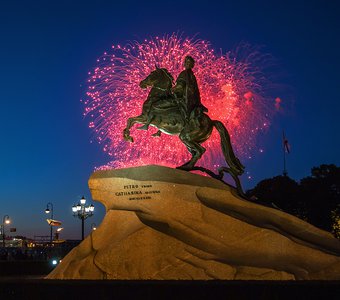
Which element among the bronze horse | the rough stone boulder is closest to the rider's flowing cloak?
the bronze horse

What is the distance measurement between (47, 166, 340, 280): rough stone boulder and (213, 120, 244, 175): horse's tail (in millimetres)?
1572

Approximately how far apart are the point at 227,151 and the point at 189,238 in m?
3.28

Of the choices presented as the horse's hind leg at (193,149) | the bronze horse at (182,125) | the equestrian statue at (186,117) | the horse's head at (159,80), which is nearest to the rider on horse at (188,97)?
the equestrian statue at (186,117)

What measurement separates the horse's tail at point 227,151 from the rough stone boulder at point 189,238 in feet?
5.16

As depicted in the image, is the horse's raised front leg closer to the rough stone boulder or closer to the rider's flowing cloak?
the rider's flowing cloak

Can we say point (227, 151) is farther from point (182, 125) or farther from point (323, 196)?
point (323, 196)

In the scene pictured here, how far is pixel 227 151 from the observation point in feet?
46.0

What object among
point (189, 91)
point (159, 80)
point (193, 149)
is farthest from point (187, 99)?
point (193, 149)

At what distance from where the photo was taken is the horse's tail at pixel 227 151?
45.6ft

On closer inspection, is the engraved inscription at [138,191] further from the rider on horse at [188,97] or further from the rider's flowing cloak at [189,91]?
the rider's flowing cloak at [189,91]

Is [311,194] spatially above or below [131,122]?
above

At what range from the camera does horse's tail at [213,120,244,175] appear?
45.6 ft
